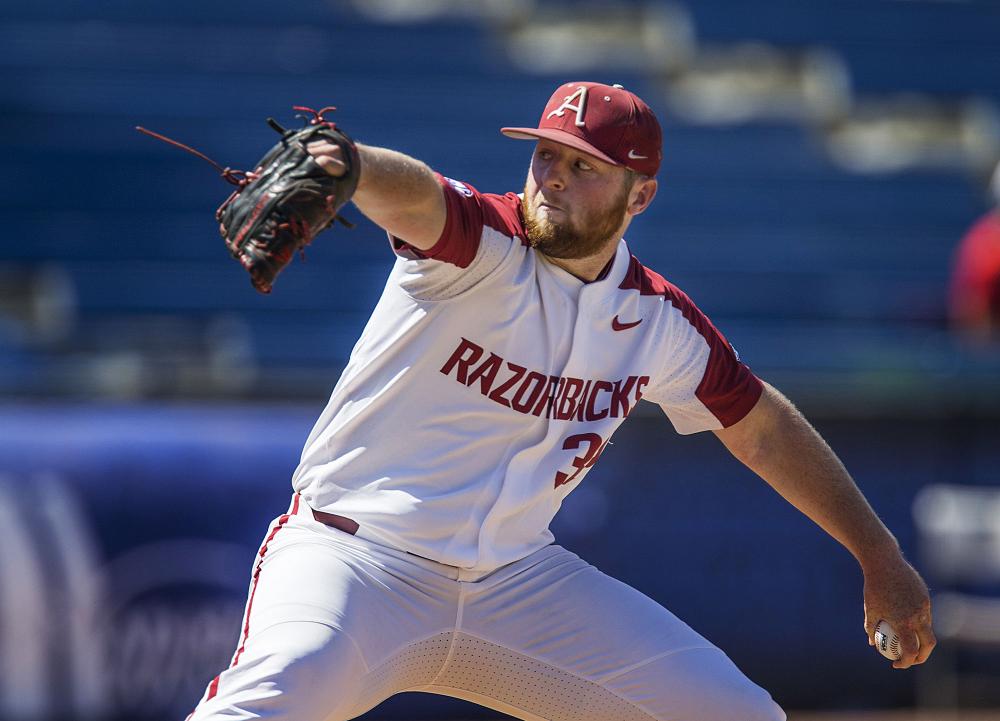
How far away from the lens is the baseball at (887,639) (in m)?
3.54

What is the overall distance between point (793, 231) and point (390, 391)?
26.9ft

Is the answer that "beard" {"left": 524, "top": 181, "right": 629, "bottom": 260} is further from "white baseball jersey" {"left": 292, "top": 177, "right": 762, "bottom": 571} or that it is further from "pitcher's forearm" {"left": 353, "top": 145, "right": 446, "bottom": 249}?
"pitcher's forearm" {"left": 353, "top": 145, "right": 446, "bottom": 249}

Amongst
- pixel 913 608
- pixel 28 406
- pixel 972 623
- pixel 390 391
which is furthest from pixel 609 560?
pixel 390 391

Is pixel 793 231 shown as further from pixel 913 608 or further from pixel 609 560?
pixel 913 608

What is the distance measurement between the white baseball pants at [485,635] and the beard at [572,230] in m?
0.78

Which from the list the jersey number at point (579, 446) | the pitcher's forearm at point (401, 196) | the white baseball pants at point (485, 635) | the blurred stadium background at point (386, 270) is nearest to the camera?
the pitcher's forearm at point (401, 196)

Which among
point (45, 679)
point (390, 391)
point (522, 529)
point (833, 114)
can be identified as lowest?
point (45, 679)

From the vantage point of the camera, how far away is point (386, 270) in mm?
9734

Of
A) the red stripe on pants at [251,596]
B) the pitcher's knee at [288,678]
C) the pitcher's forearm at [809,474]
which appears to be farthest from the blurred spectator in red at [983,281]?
the pitcher's knee at [288,678]

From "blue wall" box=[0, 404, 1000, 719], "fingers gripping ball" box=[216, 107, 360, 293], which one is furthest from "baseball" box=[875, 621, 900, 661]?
"blue wall" box=[0, 404, 1000, 719]

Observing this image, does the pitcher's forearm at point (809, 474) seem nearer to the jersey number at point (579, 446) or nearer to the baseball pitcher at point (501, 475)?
the baseball pitcher at point (501, 475)

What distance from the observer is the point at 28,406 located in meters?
6.28

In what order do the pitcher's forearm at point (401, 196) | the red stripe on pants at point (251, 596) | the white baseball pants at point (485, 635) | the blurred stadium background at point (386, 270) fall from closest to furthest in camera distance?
the pitcher's forearm at point (401, 196) → the red stripe on pants at point (251, 596) → the white baseball pants at point (485, 635) → the blurred stadium background at point (386, 270)

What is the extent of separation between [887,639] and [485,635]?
108 centimetres
